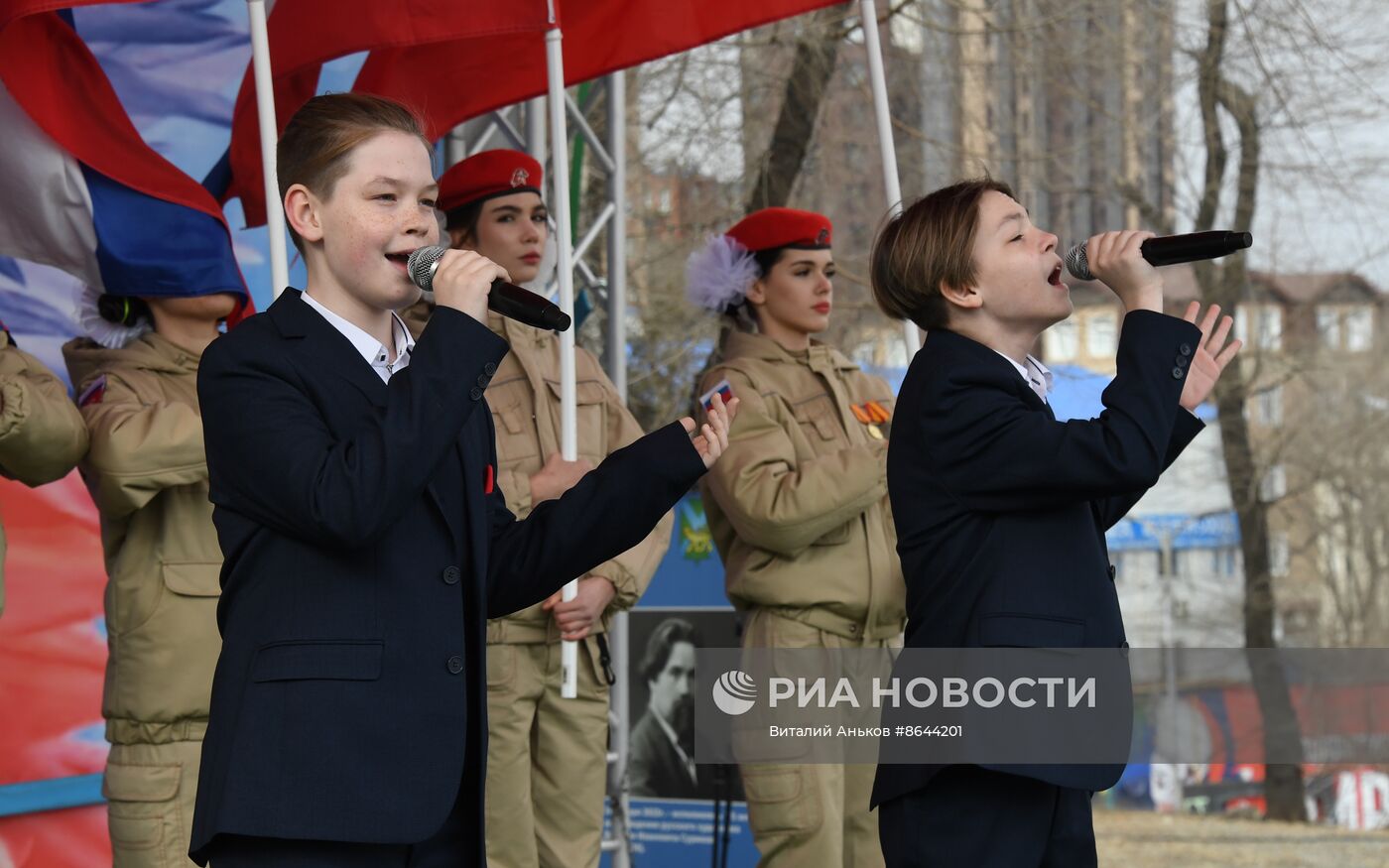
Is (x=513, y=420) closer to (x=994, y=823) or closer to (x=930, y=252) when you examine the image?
(x=930, y=252)

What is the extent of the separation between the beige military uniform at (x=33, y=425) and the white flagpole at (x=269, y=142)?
2.18ft

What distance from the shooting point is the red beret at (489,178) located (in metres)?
4.63

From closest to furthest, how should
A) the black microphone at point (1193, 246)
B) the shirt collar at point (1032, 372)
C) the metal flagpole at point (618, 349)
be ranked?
the black microphone at point (1193, 246)
the shirt collar at point (1032, 372)
the metal flagpole at point (618, 349)

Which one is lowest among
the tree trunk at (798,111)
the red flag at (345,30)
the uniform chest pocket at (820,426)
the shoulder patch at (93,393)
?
the uniform chest pocket at (820,426)

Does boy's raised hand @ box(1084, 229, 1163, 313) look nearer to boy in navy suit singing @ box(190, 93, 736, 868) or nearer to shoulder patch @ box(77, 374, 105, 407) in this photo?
boy in navy suit singing @ box(190, 93, 736, 868)

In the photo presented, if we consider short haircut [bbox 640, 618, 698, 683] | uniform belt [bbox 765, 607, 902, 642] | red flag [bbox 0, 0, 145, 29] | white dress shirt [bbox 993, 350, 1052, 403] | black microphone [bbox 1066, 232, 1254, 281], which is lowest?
short haircut [bbox 640, 618, 698, 683]

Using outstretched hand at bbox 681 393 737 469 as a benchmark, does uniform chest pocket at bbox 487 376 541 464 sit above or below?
above

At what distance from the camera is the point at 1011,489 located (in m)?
2.73

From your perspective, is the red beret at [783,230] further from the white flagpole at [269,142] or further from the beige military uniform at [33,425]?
the beige military uniform at [33,425]

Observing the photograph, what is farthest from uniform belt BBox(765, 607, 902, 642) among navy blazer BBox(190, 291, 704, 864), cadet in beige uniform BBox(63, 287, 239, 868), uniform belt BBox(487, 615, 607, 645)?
navy blazer BBox(190, 291, 704, 864)

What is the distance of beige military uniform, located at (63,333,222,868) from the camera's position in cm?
369

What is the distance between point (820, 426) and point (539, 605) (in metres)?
1.05

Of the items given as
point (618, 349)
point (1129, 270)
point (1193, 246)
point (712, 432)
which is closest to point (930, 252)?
point (1129, 270)

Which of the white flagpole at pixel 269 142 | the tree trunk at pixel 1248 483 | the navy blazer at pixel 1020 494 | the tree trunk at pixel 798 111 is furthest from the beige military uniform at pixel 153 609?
the tree trunk at pixel 1248 483
